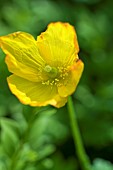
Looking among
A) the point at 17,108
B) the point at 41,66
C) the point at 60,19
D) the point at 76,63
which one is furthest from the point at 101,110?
the point at 76,63

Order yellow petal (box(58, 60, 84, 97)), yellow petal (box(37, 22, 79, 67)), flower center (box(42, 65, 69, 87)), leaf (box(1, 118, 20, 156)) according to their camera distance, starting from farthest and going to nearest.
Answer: leaf (box(1, 118, 20, 156)), flower center (box(42, 65, 69, 87)), yellow petal (box(37, 22, 79, 67)), yellow petal (box(58, 60, 84, 97))

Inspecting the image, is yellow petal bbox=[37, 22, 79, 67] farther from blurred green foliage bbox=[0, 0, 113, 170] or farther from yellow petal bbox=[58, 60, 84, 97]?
blurred green foliage bbox=[0, 0, 113, 170]

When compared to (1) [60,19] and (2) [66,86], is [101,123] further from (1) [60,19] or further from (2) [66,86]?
(2) [66,86]

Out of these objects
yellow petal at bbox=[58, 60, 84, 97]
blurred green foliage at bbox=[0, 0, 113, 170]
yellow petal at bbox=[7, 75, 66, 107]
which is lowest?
blurred green foliage at bbox=[0, 0, 113, 170]


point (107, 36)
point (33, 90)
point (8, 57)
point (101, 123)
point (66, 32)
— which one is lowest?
point (101, 123)

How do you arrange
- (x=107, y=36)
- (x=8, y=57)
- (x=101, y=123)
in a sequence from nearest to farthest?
(x=8, y=57) → (x=101, y=123) → (x=107, y=36)

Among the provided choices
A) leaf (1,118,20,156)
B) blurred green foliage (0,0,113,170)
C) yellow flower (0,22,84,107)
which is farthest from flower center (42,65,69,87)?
leaf (1,118,20,156)

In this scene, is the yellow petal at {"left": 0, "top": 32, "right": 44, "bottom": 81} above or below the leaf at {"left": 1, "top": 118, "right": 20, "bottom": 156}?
above

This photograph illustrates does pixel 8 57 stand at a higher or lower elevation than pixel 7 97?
higher
